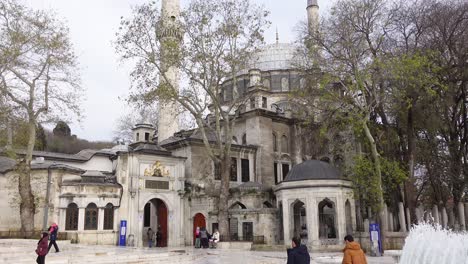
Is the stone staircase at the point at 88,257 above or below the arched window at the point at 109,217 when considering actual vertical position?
below

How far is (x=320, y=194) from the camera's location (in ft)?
72.7

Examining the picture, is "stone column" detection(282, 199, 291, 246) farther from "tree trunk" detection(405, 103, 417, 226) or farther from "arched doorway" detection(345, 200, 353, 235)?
"tree trunk" detection(405, 103, 417, 226)

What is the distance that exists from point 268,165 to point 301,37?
33.6ft

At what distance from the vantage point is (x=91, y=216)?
2309 centimetres

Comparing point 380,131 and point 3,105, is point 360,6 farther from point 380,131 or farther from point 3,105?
point 3,105

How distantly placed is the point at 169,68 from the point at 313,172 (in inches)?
491

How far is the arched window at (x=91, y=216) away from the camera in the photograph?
2294cm

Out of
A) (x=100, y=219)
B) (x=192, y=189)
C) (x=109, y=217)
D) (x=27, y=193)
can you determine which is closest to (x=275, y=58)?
(x=192, y=189)

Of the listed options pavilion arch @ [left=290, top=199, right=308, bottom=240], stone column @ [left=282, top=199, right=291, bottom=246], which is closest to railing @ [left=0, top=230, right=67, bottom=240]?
stone column @ [left=282, top=199, right=291, bottom=246]

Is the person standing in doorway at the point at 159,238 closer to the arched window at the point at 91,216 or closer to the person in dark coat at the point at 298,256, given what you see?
the arched window at the point at 91,216

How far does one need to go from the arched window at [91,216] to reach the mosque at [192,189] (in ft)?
0.18

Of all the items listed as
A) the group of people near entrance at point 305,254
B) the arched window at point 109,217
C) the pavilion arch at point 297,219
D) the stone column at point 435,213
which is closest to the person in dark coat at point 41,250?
the group of people near entrance at point 305,254

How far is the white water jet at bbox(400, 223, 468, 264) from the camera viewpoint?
9.20m

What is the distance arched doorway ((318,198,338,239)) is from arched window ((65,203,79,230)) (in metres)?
13.4
